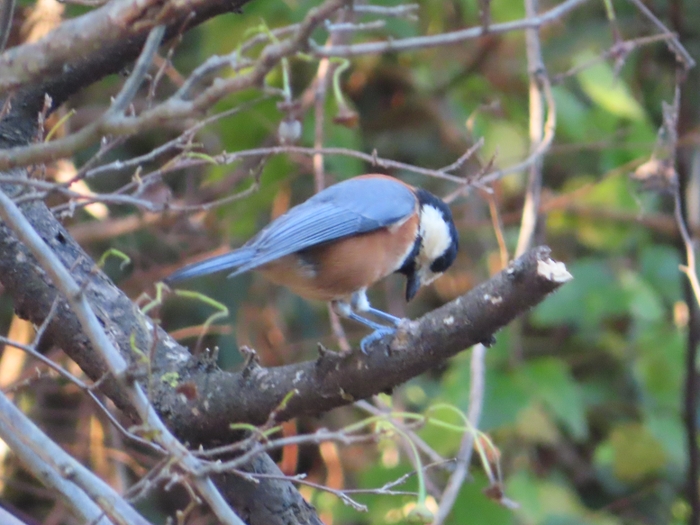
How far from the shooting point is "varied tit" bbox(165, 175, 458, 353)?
2.01 m

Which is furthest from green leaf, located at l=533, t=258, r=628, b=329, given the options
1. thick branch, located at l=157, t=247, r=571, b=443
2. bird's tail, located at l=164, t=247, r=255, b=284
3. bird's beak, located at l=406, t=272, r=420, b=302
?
thick branch, located at l=157, t=247, r=571, b=443

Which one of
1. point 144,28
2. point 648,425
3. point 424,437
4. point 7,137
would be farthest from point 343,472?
point 144,28

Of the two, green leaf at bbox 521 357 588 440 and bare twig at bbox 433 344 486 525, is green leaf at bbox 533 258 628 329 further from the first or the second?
bare twig at bbox 433 344 486 525

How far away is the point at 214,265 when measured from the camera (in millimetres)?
1745

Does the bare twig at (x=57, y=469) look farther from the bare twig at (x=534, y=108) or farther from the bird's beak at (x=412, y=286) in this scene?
the bare twig at (x=534, y=108)

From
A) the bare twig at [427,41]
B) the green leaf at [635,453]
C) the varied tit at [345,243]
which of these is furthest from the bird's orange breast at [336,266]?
the green leaf at [635,453]

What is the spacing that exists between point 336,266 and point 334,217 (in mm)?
137

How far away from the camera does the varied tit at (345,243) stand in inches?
79.2

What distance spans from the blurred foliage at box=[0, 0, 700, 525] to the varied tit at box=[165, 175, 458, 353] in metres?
0.55

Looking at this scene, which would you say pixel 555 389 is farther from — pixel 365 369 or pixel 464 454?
pixel 365 369

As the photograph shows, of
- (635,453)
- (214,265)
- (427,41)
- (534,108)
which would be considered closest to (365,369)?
(214,265)

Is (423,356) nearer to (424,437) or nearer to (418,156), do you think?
(424,437)

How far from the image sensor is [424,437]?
2.62m

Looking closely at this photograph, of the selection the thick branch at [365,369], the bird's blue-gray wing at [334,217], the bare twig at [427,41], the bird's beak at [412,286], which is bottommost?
the bird's beak at [412,286]
